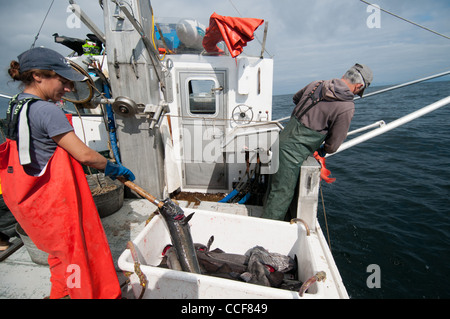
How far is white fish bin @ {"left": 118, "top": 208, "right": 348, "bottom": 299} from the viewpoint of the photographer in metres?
1.57

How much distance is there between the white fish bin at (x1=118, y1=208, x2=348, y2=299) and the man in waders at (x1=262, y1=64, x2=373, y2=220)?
20.7 inches

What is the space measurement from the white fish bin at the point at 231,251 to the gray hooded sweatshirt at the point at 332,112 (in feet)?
3.72

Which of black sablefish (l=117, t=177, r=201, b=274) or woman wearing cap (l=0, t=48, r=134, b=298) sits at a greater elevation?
woman wearing cap (l=0, t=48, r=134, b=298)

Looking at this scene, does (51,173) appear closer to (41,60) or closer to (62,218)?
(62,218)

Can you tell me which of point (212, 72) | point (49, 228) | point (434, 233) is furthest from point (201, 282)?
point (434, 233)

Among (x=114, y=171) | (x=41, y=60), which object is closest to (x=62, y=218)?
(x=114, y=171)

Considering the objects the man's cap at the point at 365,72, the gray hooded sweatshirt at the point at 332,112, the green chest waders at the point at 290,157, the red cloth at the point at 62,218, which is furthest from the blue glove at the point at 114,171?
the man's cap at the point at 365,72

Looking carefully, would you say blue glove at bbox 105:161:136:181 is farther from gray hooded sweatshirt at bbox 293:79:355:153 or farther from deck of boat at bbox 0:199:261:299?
gray hooded sweatshirt at bbox 293:79:355:153

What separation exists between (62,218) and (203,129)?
11.9 feet

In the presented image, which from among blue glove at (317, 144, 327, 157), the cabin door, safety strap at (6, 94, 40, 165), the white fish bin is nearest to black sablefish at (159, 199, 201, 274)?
the white fish bin

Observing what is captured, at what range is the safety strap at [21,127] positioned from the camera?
1.37 m

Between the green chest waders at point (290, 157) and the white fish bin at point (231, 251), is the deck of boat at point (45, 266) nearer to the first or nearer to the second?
the white fish bin at point (231, 251)

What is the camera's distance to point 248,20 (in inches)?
149
